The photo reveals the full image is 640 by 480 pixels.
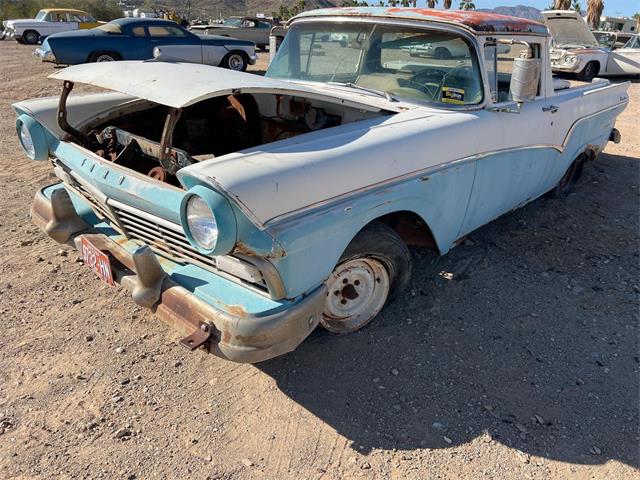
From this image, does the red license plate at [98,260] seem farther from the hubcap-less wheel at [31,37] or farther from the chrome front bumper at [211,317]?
the hubcap-less wheel at [31,37]

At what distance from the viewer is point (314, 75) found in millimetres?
3719

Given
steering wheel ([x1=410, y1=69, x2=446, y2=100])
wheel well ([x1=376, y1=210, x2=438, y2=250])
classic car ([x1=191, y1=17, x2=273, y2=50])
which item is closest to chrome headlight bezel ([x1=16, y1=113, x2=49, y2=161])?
wheel well ([x1=376, y1=210, x2=438, y2=250])

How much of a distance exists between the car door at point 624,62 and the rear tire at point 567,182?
392 inches

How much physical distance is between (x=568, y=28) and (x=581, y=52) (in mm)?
1229

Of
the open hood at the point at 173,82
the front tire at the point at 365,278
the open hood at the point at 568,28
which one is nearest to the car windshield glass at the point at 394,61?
the open hood at the point at 173,82

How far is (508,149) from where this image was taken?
3.39m

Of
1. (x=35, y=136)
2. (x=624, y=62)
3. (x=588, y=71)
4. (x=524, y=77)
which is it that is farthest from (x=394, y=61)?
(x=624, y=62)

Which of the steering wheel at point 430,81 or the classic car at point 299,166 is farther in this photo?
the steering wheel at point 430,81

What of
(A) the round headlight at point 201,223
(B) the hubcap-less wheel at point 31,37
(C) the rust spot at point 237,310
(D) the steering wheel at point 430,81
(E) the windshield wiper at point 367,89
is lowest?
(B) the hubcap-less wheel at point 31,37

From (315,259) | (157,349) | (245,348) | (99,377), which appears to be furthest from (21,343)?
(315,259)

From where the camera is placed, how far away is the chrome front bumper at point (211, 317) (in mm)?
2104

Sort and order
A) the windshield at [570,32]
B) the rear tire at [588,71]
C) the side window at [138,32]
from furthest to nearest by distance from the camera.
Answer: the rear tire at [588,71], the side window at [138,32], the windshield at [570,32]

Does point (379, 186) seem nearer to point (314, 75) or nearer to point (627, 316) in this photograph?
point (314, 75)

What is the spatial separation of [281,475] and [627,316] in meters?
2.46
